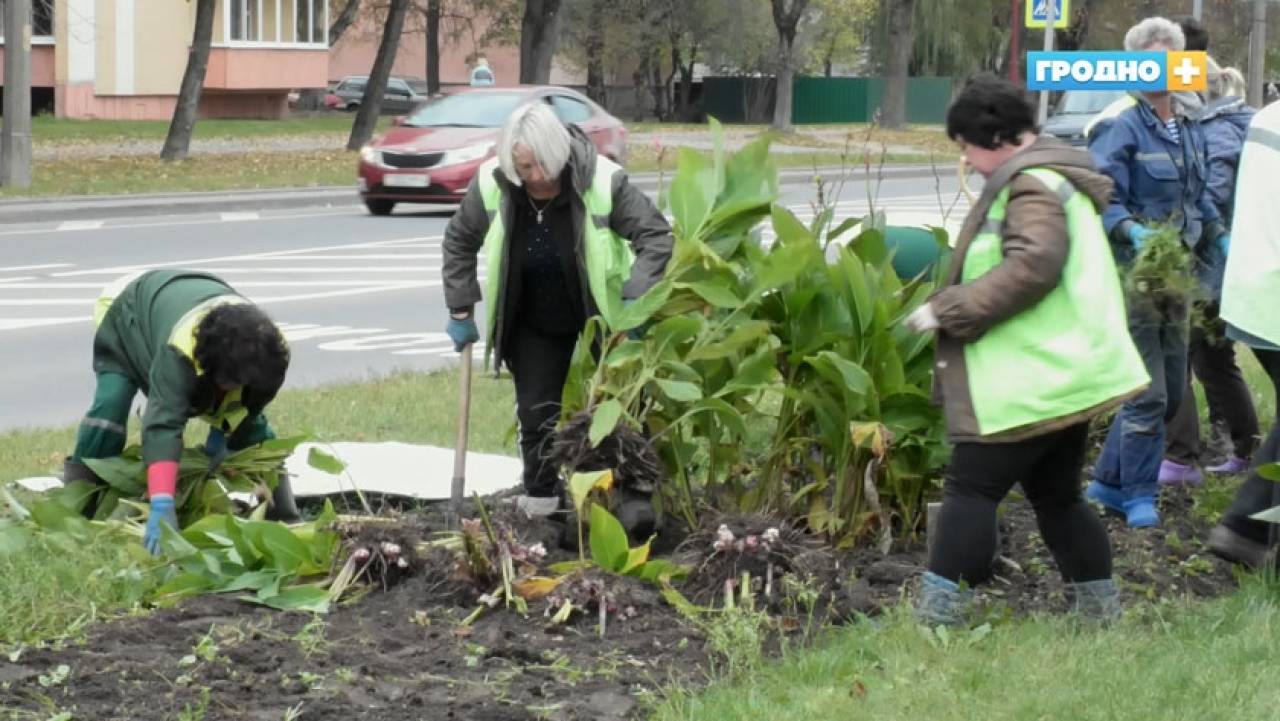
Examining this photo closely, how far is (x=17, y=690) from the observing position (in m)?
4.62

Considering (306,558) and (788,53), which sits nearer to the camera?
(306,558)

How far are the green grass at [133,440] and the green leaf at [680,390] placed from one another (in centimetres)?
106

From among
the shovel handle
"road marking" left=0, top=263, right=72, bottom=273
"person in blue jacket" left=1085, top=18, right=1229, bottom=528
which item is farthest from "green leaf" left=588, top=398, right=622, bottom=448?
"road marking" left=0, top=263, right=72, bottom=273

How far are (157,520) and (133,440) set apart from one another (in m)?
1.95

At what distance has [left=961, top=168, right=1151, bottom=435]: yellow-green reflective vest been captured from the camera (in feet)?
16.6

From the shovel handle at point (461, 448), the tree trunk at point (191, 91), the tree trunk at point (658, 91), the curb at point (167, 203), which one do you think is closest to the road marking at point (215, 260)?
the curb at point (167, 203)

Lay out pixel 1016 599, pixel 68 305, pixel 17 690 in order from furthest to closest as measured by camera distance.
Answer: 1. pixel 68 305
2. pixel 1016 599
3. pixel 17 690

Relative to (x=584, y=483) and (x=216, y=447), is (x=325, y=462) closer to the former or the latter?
(x=216, y=447)

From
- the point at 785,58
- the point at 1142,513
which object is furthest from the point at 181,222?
the point at 785,58

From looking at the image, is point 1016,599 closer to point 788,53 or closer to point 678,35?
point 788,53

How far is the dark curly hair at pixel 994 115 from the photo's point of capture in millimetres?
5117

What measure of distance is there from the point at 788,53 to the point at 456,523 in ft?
160

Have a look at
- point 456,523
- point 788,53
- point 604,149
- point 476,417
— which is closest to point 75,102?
point 788,53

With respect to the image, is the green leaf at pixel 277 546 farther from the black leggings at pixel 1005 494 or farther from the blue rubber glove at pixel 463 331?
the black leggings at pixel 1005 494
